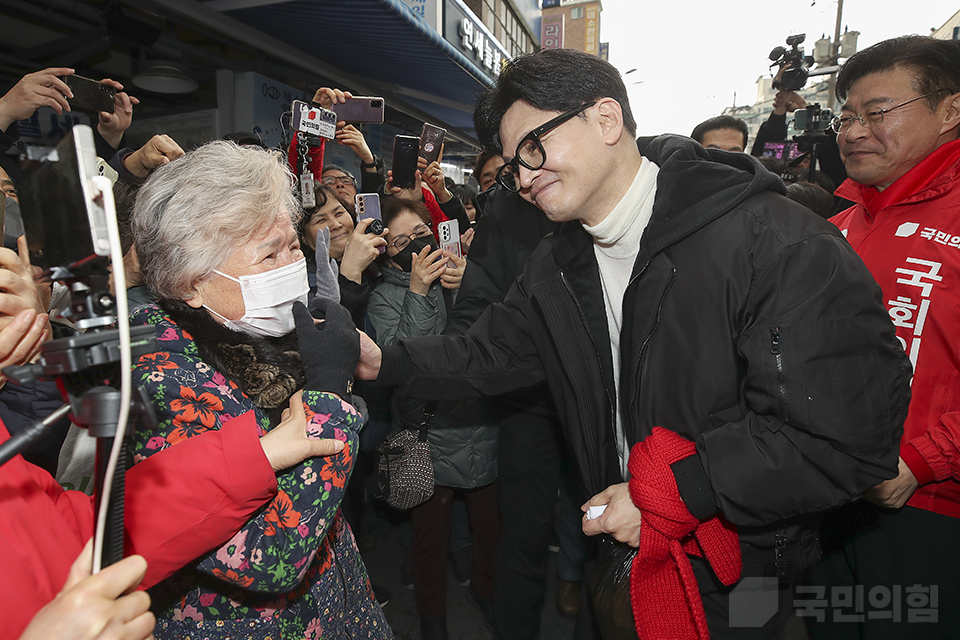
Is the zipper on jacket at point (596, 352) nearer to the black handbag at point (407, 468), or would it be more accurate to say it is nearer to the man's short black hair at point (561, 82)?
the man's short black hair at point (561, 82)

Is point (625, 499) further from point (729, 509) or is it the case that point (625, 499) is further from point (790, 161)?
point (790, 161)

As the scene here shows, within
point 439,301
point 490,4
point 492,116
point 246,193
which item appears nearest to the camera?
point 246,193

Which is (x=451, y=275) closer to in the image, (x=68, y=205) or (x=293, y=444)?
(x=293, y=444)

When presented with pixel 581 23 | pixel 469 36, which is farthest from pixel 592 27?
pixel 469 36

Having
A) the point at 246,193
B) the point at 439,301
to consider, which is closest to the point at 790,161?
the point at 439,301

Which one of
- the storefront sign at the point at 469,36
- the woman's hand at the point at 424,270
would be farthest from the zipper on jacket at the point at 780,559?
the storefront sign at the point at 469,36

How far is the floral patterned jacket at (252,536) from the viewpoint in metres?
1.06

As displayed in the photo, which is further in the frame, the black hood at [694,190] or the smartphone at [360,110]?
the smartphone at [360,110]

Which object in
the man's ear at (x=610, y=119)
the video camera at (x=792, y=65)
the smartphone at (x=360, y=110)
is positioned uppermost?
the video camera at (x=792, y=65)

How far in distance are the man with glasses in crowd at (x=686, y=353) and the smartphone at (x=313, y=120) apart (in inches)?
37.8

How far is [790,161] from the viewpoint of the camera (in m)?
4.71

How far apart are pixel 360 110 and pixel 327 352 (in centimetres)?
195

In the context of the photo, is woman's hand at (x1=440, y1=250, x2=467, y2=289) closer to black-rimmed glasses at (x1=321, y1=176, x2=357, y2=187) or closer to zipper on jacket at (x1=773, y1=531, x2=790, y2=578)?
black-rimmed glasses at (x1=321, y1=176, x2=357, y2=187)

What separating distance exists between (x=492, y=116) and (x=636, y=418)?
110 centimetres
